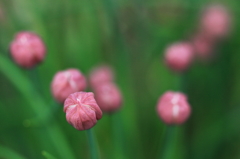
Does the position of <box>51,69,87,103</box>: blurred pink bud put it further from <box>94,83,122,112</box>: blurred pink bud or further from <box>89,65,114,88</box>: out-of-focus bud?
<box>89,65,114,88</box>: out-of-focus bud

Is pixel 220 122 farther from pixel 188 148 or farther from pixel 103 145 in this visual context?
pixel 103 145

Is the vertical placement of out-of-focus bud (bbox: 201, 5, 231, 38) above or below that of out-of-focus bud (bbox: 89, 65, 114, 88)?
above

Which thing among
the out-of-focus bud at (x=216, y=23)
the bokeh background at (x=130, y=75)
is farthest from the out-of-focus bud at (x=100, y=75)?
Answer: the out-of-focus bud at (x=216, y=23)

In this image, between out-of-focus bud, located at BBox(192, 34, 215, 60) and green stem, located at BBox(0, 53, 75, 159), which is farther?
out-of-focus bud, located at BBox(192, 34, 215, 60)

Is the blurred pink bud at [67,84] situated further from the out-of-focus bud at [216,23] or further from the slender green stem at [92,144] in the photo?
the out-of-focus bud at [216,23]

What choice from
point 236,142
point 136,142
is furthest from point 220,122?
point 136,142

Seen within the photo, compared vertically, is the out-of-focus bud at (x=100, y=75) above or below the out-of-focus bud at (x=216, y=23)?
below

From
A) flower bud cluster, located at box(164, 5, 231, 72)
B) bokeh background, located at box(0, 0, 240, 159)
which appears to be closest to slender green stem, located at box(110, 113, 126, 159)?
bokeh background, located at box(0, 0, 240, 159)
